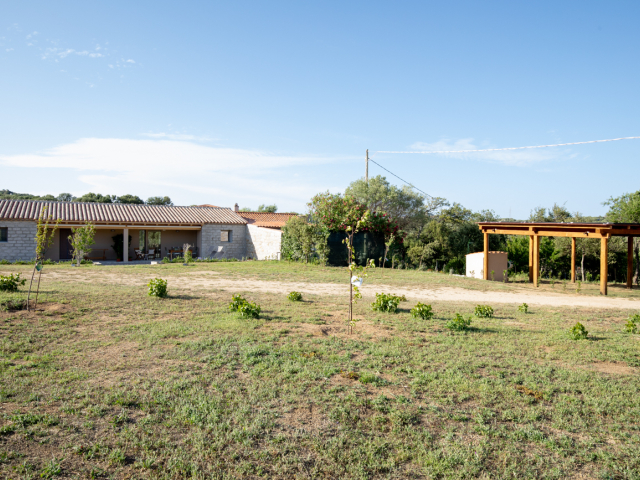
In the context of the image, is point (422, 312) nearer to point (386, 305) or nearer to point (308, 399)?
point (386, 305)

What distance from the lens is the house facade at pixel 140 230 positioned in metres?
19.3

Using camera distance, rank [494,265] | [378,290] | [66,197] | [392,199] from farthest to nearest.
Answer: [66,197] → [392,199] → [494,265] → [378,290]

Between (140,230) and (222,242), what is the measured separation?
499 cm

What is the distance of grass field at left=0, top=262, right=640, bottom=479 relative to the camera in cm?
292

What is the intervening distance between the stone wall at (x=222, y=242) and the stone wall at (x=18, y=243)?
315 inches

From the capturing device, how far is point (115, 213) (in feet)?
72.9

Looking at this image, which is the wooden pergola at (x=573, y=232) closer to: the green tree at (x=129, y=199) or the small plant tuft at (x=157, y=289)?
the small plant tuft at (x=157, y=289)

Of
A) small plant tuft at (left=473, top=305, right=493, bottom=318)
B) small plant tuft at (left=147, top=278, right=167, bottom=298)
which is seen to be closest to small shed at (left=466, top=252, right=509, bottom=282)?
small plant tuft at (left=473, top=305, right=493, bottom=318)

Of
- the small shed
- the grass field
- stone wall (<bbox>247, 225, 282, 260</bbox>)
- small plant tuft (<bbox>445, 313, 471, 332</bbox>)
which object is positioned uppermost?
stone wall (<bbox>247, 225, 282, 260</bbox>)

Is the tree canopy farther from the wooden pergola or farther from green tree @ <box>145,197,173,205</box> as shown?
green tree @ <box>145,197,173,205</box>

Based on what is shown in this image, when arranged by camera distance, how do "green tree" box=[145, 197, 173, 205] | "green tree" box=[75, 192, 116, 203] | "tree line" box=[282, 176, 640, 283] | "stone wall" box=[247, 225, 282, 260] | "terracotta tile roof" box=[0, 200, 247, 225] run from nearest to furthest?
1. "tree line" box=[282, 176, 640, 283]
2. "terracotta tile roof" box=[0, 200, 247, 225]
3. "stone wall" box=[247, 225, 282, 260]
4. "green tree" box=[75, 192, 116, 203]
5. "green tree" box=[145, 197, 173, 205]

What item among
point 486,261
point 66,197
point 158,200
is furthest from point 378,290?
point 66,197

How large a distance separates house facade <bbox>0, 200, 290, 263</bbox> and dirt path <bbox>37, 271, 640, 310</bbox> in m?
8.20

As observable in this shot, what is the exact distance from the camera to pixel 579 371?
15.7 feet
